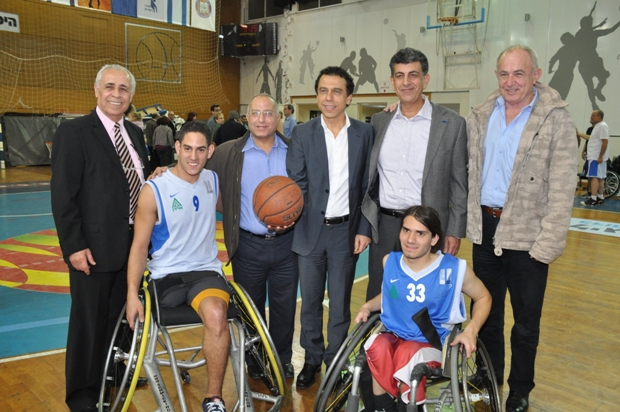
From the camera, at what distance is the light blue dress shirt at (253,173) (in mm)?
2695

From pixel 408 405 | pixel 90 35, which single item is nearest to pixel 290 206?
pixel 408 405

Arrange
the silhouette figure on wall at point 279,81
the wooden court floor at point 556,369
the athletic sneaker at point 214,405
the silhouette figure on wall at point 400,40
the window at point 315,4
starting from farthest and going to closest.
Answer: the silhouette figure on wall at point 279,81, the window at point 315,4, the silhouette figure on wall at point 400,40, the wooden court floor at point 556,369, the athletic sneaker at point 214,405

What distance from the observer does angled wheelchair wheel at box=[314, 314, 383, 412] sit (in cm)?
199

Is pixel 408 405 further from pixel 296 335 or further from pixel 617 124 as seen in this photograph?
pixel 617 124

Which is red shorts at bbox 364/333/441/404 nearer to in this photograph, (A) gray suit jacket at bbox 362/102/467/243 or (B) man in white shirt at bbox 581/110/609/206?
(A) gray suit jacket at bbox 362/102/467/243

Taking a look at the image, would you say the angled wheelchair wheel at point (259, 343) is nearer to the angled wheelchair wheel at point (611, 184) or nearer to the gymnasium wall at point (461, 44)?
the angled wheelchair wheel at point (611, 184)

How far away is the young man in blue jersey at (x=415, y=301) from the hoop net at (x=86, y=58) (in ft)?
44.9

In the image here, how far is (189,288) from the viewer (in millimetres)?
2328

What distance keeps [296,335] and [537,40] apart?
10.5m

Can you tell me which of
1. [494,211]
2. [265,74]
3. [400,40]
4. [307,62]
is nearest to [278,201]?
[494,211]

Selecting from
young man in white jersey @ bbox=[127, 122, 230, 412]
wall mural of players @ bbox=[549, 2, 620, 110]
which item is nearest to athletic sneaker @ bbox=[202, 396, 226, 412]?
young man in white jersey @ bbox=[127, 122, 230, 412]

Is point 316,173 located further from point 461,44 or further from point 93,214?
point 461,44

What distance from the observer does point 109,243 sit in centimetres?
238

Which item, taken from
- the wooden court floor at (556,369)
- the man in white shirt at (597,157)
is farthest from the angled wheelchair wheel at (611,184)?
the wooden court floor at (556,369)
